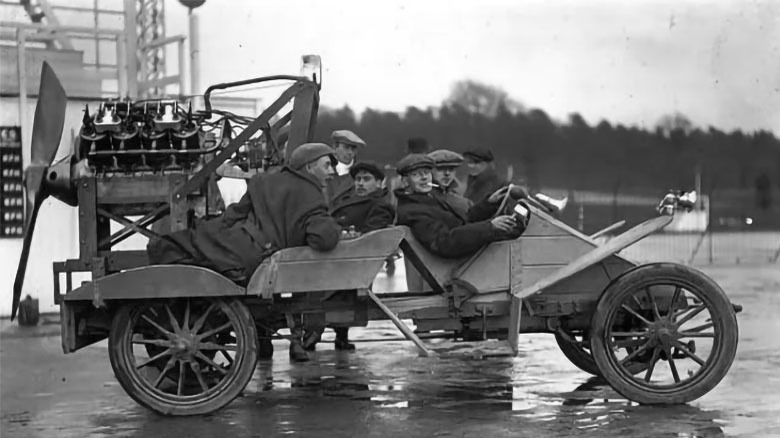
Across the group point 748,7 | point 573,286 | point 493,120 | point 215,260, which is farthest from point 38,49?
point 748,7

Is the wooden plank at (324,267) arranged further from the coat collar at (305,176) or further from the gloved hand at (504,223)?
the gloved hand at (504,223)

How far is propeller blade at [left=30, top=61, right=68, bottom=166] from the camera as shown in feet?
26.2

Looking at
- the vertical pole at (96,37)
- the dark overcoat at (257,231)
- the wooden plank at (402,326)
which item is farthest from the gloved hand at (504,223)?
the vertical pole at (96,37)

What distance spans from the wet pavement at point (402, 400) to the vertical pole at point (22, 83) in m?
2.54

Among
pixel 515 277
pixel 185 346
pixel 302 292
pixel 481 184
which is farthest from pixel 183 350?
pixel 481 184

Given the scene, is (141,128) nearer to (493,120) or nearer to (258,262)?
(258,262)

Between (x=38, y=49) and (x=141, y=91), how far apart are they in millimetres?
1142

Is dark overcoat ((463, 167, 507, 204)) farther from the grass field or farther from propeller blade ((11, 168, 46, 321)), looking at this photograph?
the grass field

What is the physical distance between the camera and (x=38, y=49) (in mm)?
13156

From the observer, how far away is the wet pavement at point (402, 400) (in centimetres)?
681

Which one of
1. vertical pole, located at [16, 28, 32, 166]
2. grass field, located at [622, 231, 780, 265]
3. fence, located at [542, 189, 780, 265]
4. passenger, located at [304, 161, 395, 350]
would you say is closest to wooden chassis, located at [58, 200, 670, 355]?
passenger, located at [304, 161, 395, 350]

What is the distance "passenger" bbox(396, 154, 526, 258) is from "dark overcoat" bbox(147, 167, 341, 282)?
57 centimetres

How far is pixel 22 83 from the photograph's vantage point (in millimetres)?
12297

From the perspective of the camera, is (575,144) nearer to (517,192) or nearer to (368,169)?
(368,169)
